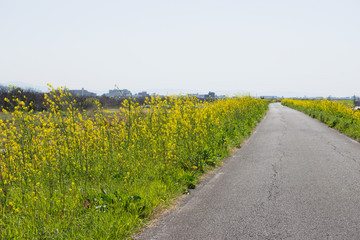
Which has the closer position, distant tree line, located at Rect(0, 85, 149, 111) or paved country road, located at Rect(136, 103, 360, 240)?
paved country road, located at Rect(136, 103, 360, 240)

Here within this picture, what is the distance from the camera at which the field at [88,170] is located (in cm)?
392

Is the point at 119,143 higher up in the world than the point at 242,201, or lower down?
higher up

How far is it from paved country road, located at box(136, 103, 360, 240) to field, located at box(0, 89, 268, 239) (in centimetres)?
A: 53

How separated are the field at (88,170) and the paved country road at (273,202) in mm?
531

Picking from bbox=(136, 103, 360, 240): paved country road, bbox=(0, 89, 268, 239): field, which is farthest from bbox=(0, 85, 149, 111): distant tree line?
bbox=(136, 103, 360, 240): paved country road

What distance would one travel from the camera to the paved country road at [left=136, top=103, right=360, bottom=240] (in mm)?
3916

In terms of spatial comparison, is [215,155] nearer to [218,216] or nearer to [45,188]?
[218,216]

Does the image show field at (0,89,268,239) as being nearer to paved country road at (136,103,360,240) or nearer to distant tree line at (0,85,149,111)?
distant tree line at (0,85,149,111)

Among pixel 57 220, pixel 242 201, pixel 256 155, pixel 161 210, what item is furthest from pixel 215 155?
pixel 57 220

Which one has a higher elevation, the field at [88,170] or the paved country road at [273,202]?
the field at [88,170]

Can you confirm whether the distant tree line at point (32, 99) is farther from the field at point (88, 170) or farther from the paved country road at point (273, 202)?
the paved country road at point (273, 202)

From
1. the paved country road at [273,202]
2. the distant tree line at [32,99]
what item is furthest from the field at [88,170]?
the paved country road at [273,202]

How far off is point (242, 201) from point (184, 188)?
49.6 inches

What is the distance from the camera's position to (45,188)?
5.12 metres
